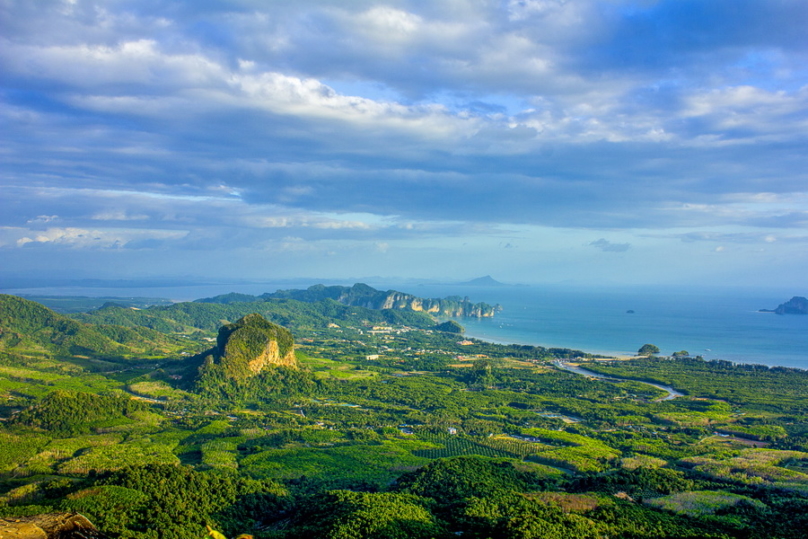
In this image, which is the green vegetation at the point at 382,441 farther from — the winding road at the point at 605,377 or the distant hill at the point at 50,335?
the winding road at the point at 605,377

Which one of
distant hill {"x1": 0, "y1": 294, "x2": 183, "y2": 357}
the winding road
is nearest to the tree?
the winding road

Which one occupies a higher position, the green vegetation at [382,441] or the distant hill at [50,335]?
the distant hill at [50,335]

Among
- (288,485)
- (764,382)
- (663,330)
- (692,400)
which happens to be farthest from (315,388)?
(663,330)

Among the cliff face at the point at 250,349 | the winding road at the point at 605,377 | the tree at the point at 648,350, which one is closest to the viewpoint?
the cliff face at the point at 250,349

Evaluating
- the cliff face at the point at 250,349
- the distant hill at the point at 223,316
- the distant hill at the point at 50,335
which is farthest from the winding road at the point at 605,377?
the distant hill at the point at 50,335

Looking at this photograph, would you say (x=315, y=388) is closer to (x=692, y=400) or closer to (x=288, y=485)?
(x=288, y=485)

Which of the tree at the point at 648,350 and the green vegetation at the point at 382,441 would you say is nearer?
the green vegetation at the point at 382,441
